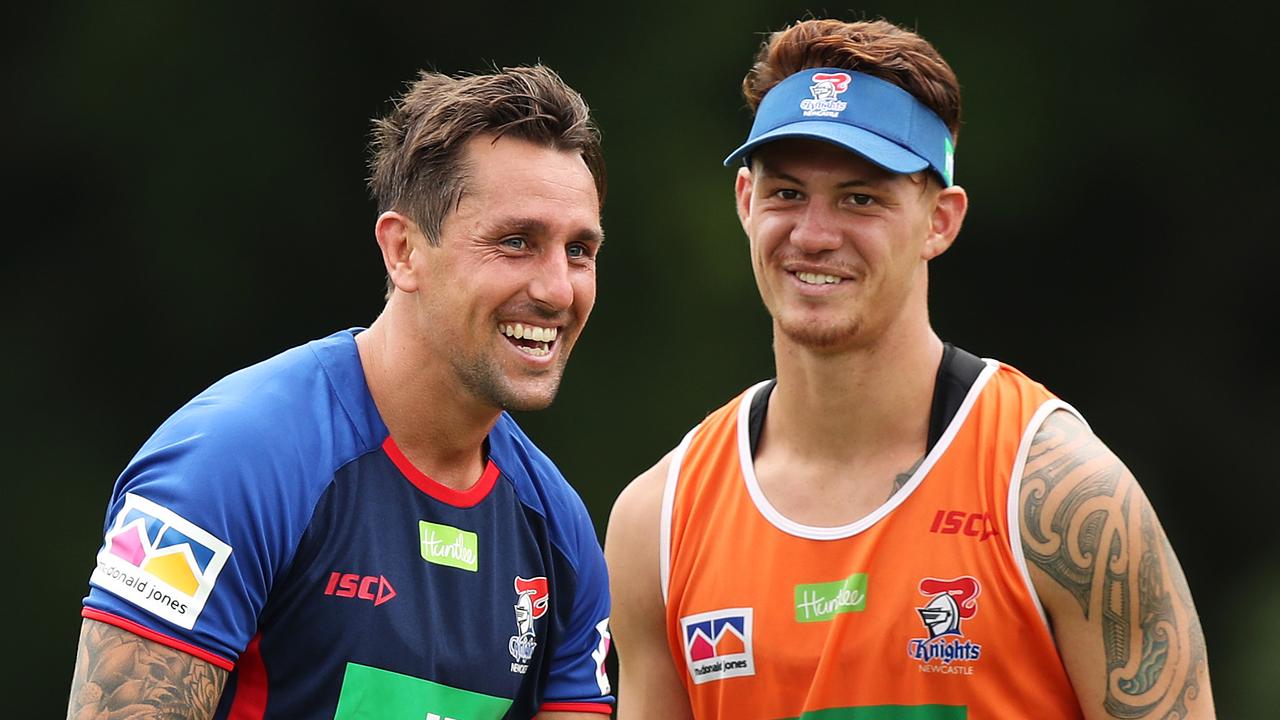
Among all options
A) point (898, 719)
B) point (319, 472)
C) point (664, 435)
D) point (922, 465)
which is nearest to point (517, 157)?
point (319, 472)

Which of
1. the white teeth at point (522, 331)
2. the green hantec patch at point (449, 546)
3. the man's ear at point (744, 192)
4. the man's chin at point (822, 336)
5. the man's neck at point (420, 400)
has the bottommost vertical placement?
the green hantec patch at point (449, 546)

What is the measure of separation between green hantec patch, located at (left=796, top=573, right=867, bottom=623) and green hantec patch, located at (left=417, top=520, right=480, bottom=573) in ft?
2.22

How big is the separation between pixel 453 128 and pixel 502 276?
309mm

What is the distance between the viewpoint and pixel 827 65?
376 centimetres

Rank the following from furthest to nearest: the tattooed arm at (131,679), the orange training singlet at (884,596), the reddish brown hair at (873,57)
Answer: the reddish brown hair at (873,57), the orange training singlet at (884,596), the tattooed arm at (131,679)

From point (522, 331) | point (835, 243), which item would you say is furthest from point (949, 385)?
point (522, 331)

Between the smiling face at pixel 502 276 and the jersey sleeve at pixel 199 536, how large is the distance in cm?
44

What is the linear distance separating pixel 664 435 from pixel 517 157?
12.9ft

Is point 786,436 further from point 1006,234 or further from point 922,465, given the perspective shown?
point 1006,234

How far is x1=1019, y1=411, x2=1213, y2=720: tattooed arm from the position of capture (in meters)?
3.38

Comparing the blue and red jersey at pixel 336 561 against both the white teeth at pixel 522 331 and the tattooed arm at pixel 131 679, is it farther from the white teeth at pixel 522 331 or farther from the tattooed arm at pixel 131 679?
the white teeth at pixel 522 331

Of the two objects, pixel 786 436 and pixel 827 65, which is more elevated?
pixel 827 65

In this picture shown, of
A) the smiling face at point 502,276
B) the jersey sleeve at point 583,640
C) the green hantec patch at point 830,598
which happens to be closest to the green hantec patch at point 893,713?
the green hantec patch at point 830,598

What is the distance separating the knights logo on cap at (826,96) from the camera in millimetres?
3629
